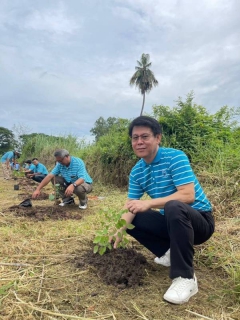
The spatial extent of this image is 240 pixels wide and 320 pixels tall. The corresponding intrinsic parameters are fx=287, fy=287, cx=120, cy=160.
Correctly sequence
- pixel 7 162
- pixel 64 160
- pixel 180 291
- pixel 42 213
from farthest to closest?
pixel 7 162 → pixel 64 160 → pixel 42 213 → pixel 180 291

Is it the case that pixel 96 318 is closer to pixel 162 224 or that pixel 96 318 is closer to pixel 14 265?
pixel 162 224

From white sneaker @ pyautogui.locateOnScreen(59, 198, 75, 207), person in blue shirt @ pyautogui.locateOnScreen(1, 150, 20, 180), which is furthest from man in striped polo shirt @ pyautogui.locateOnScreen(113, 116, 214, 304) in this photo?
person in blue shirt @ pyautogui.locateOnScreen(1, 150, 20, 180)

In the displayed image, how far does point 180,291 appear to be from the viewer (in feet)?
6.18

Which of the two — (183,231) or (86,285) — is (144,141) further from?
(86,285)

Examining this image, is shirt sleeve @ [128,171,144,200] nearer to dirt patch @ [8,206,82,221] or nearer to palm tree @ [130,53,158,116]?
dirt patch @ [8,206,82,221]

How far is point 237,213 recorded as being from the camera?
3840 millimetres

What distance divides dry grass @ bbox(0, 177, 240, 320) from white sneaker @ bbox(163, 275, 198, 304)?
45mm

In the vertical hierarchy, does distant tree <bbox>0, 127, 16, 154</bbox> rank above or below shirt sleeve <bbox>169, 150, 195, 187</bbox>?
above

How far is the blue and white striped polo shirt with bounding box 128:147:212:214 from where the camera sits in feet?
6.95

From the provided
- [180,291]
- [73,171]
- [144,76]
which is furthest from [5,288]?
[144,76]

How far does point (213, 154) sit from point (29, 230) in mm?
3662

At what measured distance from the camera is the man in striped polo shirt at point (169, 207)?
6.26 feet

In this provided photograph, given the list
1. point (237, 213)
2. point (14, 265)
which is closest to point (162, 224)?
point (14, 265)

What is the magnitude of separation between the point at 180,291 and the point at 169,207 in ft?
1.80
